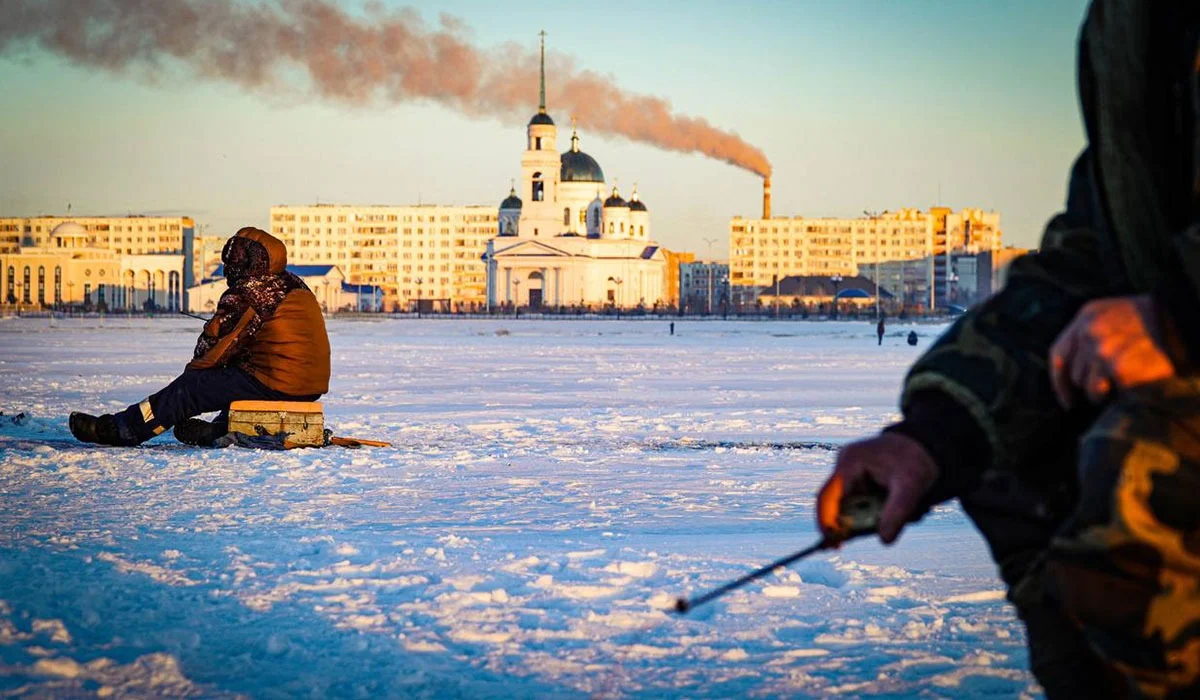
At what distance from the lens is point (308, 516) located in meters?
5.48

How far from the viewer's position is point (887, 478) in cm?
145

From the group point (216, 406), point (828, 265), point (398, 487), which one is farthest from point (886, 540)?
point (828, 265)

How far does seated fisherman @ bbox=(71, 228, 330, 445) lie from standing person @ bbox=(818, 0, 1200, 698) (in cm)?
671

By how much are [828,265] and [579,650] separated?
197 m

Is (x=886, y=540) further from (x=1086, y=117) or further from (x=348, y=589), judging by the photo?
(x=348, y=589)

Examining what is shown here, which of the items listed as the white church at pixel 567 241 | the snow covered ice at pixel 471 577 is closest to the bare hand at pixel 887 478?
the snow covered ice at pixel 471 577

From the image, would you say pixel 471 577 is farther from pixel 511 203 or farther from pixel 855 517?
pixel 511 203

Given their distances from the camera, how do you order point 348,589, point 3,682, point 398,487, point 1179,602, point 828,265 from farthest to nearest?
1. point 828,265
2. point 398,487
3. point 348,589
4. point 3,682
5. point 1179,602

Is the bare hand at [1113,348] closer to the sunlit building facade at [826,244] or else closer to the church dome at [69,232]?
the church dome at [69,232]

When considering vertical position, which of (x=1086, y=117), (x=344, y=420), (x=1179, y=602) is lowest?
(x=344, y=420)

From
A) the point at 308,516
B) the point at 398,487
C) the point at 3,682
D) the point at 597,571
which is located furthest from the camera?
the point at 398,487

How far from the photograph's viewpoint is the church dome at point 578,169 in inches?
4702

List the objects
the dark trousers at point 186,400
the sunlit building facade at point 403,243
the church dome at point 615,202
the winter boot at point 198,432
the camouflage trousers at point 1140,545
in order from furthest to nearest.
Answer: the sunlit building facade at point 403,243, the church dome at point 615,202, the winter boot at point 198,432, the dark trousers at point 186,400, the camouflage trousers at point 1140,545

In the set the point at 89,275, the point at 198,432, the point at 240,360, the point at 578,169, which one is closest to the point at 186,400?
the point at 198,432
